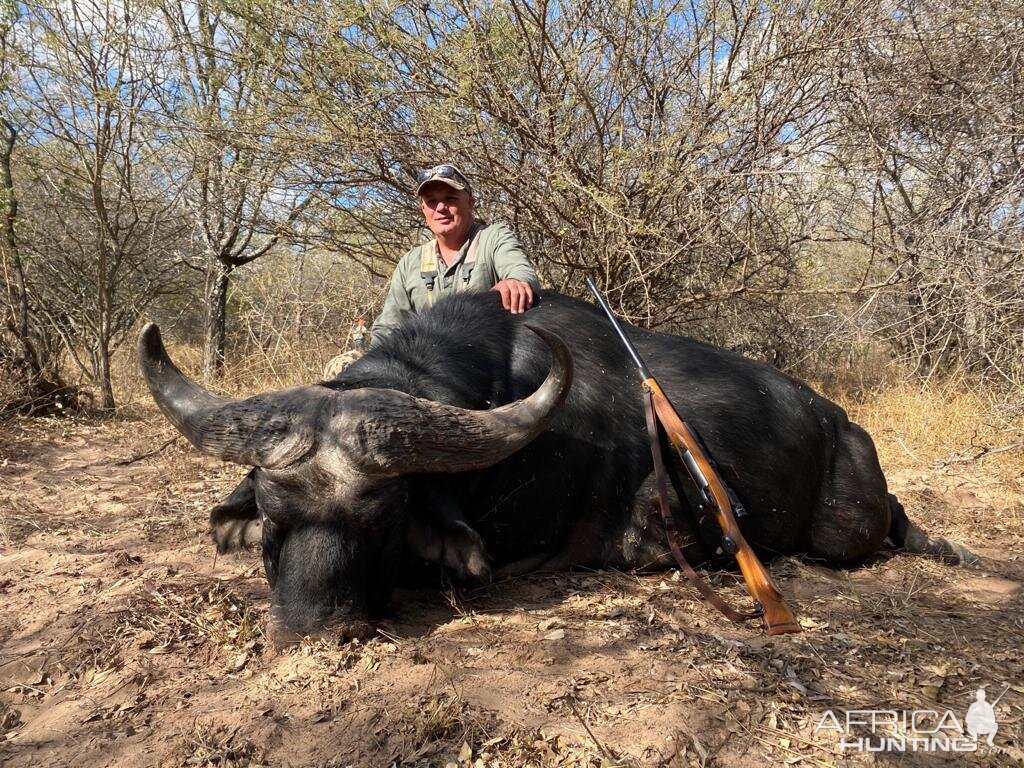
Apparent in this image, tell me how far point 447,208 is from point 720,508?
2931 millimetres

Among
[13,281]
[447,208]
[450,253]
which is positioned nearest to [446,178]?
[447,208]

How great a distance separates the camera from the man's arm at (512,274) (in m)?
3.62

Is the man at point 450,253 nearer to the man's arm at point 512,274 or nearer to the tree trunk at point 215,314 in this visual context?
the man's arm at point 512,274

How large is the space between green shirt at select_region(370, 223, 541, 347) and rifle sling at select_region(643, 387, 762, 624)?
1203 mm

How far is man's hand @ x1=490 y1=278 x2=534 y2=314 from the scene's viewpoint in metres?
3.60

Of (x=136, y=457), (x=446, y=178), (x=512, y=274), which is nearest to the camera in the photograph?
(x=512, y=274)

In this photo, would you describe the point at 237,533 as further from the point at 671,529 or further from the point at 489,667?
the point at 671,529

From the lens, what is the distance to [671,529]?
3023 millimetres

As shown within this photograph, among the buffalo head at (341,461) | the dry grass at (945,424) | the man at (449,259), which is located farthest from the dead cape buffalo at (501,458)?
the dry grass at (945,424)

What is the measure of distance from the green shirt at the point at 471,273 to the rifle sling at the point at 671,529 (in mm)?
1203

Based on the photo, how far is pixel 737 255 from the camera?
6875 mm

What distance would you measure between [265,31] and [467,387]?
4.80 meters

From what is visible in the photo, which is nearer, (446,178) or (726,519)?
(726,519)

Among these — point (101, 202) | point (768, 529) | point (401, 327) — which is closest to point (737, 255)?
point (768, 529)
